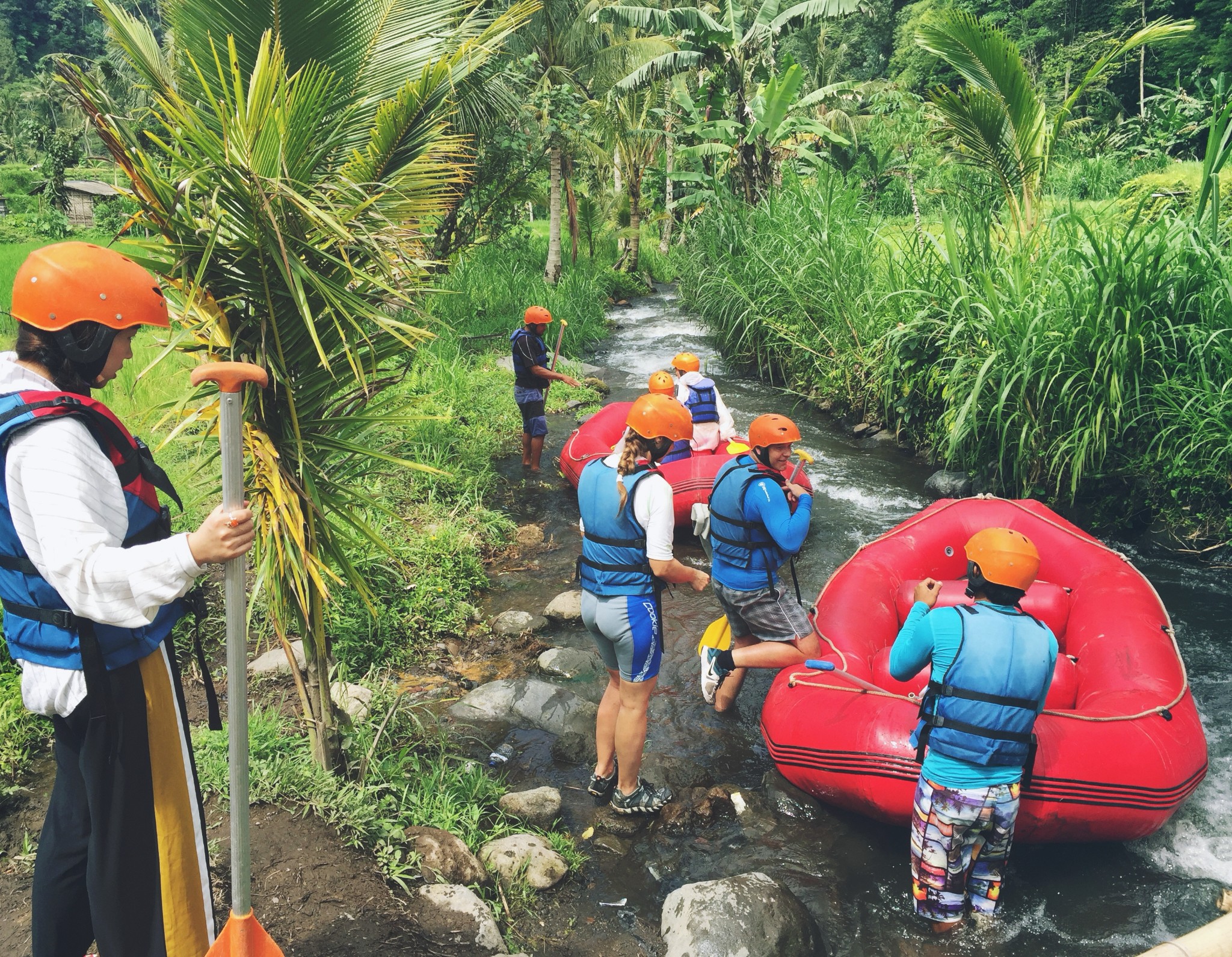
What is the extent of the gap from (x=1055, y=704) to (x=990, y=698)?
151 cm

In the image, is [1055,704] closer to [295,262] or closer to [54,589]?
[295,262]

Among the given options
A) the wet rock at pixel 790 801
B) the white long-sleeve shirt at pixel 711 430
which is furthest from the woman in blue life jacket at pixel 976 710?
the white long-sleeve shirt at pixel 711 430

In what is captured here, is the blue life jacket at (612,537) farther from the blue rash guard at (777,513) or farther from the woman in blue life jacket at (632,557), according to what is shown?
the blue rash guard at (777,513)

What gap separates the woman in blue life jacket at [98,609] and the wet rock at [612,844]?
190 cm

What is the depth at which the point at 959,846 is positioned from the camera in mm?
3215

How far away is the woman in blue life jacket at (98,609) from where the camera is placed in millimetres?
1781

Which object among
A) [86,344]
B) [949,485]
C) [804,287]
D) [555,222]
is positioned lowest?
[949,485]

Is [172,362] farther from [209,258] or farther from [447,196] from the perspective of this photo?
[209,258]

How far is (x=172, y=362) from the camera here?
1002 centimetres

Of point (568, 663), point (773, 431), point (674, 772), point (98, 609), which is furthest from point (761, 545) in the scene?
point (98, 609)

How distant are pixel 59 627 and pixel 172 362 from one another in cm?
916

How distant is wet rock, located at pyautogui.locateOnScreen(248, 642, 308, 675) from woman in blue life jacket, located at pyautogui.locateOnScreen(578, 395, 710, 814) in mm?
1798

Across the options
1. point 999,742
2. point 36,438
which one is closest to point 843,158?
point 999,742

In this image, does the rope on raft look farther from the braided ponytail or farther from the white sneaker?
the braided ponytail
